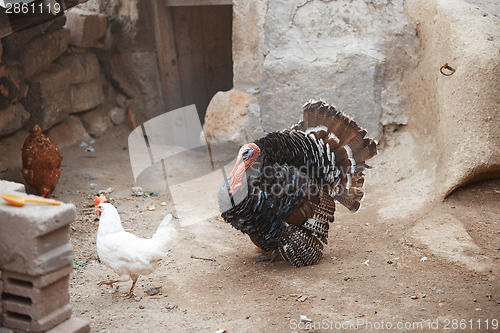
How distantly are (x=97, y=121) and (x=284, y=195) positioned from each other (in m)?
4.44

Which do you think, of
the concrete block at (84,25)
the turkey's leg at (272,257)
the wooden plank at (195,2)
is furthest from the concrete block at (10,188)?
the concrete block at (84,25)

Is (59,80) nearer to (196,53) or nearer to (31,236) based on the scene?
(196,53)

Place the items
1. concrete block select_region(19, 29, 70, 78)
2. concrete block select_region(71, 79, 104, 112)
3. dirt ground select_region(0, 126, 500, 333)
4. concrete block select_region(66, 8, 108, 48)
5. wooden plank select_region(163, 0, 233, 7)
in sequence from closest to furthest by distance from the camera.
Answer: dirt ground select_region(0, 126, 500, 333), concrete block select_region(19, 29, 70, 78), wooden plank select_region(163, 0, 233, 7), concrete block select_region(66, 8, 108, 48), concrete block select_region(71, 79, 104, 112)

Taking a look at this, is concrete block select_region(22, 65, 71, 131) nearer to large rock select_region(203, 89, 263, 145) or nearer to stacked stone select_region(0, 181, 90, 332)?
large rock select_region(203, 89, 263, 145)

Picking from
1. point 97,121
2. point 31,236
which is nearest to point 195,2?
point 97,121

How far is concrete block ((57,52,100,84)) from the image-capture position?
7.05 meters

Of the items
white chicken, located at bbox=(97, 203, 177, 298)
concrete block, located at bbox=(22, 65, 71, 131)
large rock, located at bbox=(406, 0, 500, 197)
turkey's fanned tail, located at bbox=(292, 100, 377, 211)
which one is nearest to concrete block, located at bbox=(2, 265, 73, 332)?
white chicken, located at bbox=(97, 203, 177, 298)

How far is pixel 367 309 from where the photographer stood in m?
3.36

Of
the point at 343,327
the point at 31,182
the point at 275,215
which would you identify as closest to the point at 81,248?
the point at 31,182

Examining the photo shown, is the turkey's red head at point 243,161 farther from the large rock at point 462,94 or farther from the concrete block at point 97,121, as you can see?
the concrete block at point 97,121

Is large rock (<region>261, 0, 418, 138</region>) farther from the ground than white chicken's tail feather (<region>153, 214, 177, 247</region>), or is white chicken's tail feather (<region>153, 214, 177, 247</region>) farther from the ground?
large rock (<region>261, 0, 418, 138</region>)

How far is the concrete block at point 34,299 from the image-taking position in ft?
9.08

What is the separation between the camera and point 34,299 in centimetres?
276

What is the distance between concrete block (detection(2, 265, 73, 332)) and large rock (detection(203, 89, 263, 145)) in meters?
3.79
